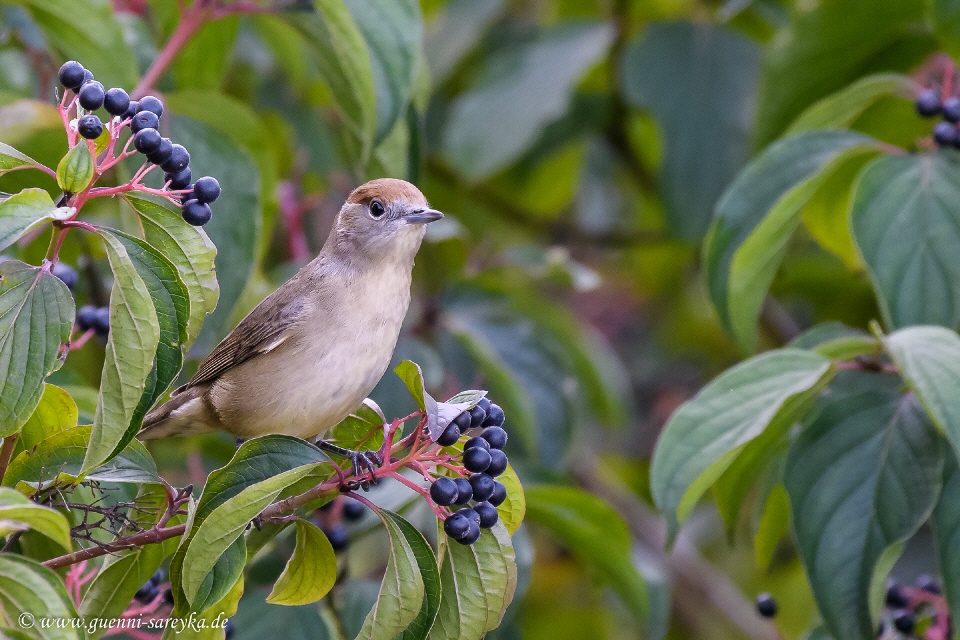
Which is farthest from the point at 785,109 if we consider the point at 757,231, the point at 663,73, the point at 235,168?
the point at 235,168

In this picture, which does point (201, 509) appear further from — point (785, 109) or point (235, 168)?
point (785, 109)

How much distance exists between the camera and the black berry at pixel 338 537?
11.0 ft

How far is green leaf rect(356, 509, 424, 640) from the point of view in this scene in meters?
1.98

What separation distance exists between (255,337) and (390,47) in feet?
3.10

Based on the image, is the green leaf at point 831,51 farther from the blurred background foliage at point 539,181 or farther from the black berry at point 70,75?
the black berry at point 70,75

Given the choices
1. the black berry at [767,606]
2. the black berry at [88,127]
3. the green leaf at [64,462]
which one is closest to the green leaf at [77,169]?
the black berry at [88,127]

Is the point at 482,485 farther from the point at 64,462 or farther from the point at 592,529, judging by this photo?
the point at 592,529

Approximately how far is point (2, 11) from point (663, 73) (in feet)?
9.17

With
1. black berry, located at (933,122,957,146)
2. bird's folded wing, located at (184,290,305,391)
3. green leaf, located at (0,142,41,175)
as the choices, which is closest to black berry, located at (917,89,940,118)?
black berry, located at (933,122,957,146)

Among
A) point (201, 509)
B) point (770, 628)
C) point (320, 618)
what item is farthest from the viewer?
point (770, 628)

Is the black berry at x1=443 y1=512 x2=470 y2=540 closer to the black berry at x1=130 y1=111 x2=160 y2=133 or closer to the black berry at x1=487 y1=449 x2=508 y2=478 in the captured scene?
the black berry at x1=487 y1=449 x2=508 y2=478

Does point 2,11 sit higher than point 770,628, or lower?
higher

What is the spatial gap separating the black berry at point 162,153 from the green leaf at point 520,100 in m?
2.95

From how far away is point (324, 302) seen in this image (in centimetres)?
291
